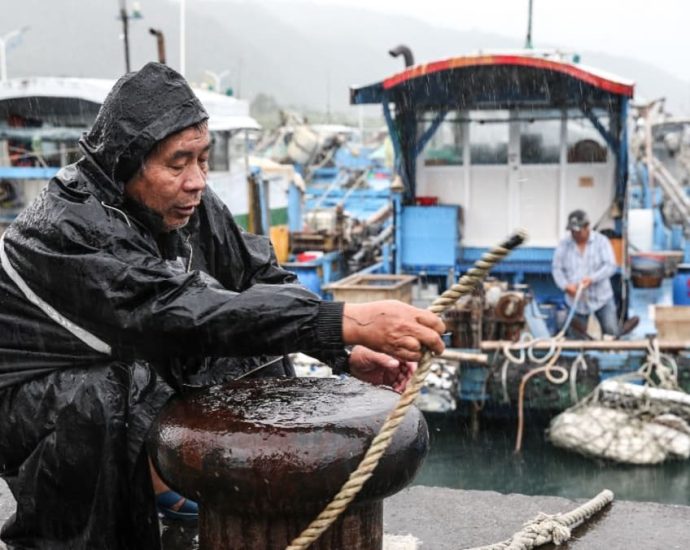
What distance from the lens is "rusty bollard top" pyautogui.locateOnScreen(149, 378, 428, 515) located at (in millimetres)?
2264

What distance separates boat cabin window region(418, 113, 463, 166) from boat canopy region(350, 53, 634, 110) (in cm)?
33

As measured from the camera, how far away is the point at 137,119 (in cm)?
253

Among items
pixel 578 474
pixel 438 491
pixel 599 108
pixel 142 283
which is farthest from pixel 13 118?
pixel 142 283

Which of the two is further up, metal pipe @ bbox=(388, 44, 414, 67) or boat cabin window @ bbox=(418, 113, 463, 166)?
metal pipe @ bbox=(388, 44, 414, 67)

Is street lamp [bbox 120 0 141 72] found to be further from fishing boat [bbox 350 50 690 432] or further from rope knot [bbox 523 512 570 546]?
rope knot [bbox 523 512 570 546]

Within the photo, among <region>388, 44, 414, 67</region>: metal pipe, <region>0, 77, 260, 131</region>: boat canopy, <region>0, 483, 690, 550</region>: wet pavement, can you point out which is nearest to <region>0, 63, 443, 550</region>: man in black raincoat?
<region>0, 483, 690, 550</region>: wet pavement

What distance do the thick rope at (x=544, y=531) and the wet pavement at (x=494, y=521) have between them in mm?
37

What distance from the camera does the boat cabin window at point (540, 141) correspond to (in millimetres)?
12359

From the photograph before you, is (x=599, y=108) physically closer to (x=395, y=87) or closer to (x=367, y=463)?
(x=395, y=87)

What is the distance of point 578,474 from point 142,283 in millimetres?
8064

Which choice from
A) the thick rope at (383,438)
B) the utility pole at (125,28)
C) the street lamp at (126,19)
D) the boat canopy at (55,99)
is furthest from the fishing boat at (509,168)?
the thick rope at (383,438)

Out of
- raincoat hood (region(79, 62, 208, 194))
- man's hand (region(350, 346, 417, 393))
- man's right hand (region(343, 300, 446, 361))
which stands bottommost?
man's hand (region(350, 346, 417, 393))

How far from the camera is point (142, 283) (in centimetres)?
Result: 231

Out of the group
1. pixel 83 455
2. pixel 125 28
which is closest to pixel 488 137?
pixel 125 28
